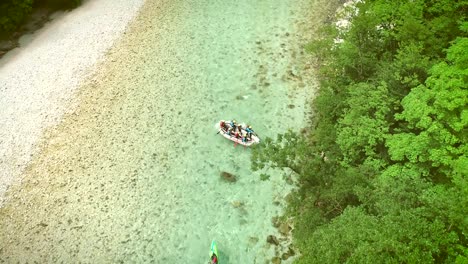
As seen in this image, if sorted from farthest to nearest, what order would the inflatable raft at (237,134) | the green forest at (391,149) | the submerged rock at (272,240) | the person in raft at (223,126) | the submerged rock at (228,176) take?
the person in raft at (223,126)
the inflatable raft at (237,134)
the submerged rock at (228,176)
the submerged rock at (272,240)
the green forest at (391,149)

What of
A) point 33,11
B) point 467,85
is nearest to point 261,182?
point 467,85

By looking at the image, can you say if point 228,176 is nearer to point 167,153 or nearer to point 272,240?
point 167,153

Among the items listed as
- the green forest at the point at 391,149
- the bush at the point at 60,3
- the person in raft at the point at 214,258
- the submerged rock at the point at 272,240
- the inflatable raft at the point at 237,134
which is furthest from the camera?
the bush at the point at 60,3

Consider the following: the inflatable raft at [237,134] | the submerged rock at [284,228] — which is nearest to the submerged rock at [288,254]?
the submerged rock at [284,228]

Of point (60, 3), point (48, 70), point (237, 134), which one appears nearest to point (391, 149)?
point (237, 134)

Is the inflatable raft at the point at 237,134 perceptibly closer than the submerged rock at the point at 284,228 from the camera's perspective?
No

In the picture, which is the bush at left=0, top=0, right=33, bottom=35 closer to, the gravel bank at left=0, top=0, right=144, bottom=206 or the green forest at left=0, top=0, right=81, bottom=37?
the green forest at left=0, top=0, right=81, bottom=37

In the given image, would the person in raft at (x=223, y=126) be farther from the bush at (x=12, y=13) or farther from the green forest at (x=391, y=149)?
the bush at (x=12, y=13)
